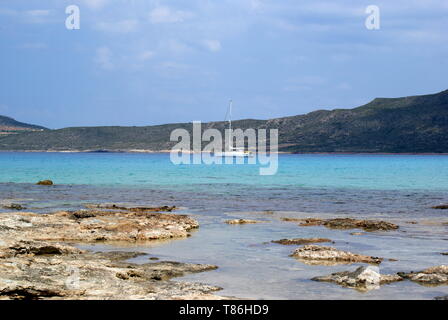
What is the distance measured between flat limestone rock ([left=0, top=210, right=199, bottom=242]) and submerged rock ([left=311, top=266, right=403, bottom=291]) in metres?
7.36

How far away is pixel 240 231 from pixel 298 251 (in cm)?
501

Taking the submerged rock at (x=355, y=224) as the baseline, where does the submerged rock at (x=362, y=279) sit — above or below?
above

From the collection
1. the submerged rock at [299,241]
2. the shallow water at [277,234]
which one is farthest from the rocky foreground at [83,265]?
the submerged rock at [299,241]

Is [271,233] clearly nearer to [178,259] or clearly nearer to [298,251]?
[298,251]

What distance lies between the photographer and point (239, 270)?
13.4 metres

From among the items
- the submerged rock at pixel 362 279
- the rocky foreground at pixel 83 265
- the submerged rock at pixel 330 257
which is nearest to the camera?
the rocky foreground at pixel 83 265

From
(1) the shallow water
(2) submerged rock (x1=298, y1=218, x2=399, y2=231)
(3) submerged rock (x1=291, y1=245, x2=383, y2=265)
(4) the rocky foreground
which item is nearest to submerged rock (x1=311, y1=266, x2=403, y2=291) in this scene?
(1) the shallow water

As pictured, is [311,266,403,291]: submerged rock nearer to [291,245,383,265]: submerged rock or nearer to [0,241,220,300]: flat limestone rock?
[291,245,383,265]: submerged rock

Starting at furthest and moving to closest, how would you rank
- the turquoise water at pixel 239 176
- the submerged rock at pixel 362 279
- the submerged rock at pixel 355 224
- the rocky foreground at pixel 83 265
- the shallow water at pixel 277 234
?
the turquoise water at pixel 239 176, the submerged rock at pixel 355 224, the shallow water at pixel 277 234, the submerged rock at pixel 362 279, the rocky foreground at pixel 83 265

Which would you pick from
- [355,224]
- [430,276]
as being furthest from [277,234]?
[430,276]

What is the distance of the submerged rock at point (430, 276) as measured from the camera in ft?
39.6

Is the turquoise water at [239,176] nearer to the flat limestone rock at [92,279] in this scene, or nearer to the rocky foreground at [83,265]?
the rocky foreground at [83,265]

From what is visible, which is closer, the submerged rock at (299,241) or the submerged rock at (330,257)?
the submerged rock at (330,257)
